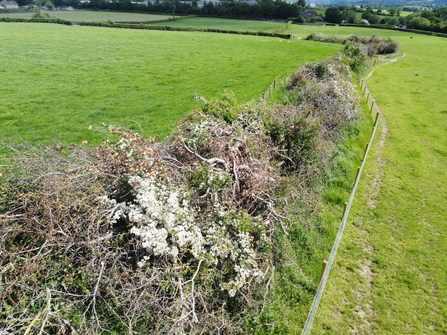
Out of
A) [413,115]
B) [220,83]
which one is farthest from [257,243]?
[413,115]

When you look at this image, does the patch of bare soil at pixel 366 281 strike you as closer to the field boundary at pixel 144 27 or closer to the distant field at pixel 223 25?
the field boundary at pixel 144 27

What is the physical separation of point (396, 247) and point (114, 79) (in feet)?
65.9

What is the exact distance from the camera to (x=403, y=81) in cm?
3038

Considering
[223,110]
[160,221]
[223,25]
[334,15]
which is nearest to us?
[160,221]

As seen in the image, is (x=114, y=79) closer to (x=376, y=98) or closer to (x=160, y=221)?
(x=160, y=221)

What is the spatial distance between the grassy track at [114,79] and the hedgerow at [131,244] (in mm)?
3149

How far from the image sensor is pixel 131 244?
18.9 feet

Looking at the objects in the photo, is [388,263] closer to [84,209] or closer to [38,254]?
[84,209]

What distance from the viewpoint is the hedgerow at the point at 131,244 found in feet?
16.0

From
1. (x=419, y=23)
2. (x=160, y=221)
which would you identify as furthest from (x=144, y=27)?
(x=419, y=23)

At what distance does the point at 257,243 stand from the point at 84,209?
3.71m

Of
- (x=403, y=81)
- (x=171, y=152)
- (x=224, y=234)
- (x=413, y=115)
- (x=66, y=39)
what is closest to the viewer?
(x=224, y=234)

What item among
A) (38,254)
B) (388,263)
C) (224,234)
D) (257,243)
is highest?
(38,254)

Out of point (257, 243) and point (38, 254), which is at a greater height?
point (38, 254)
